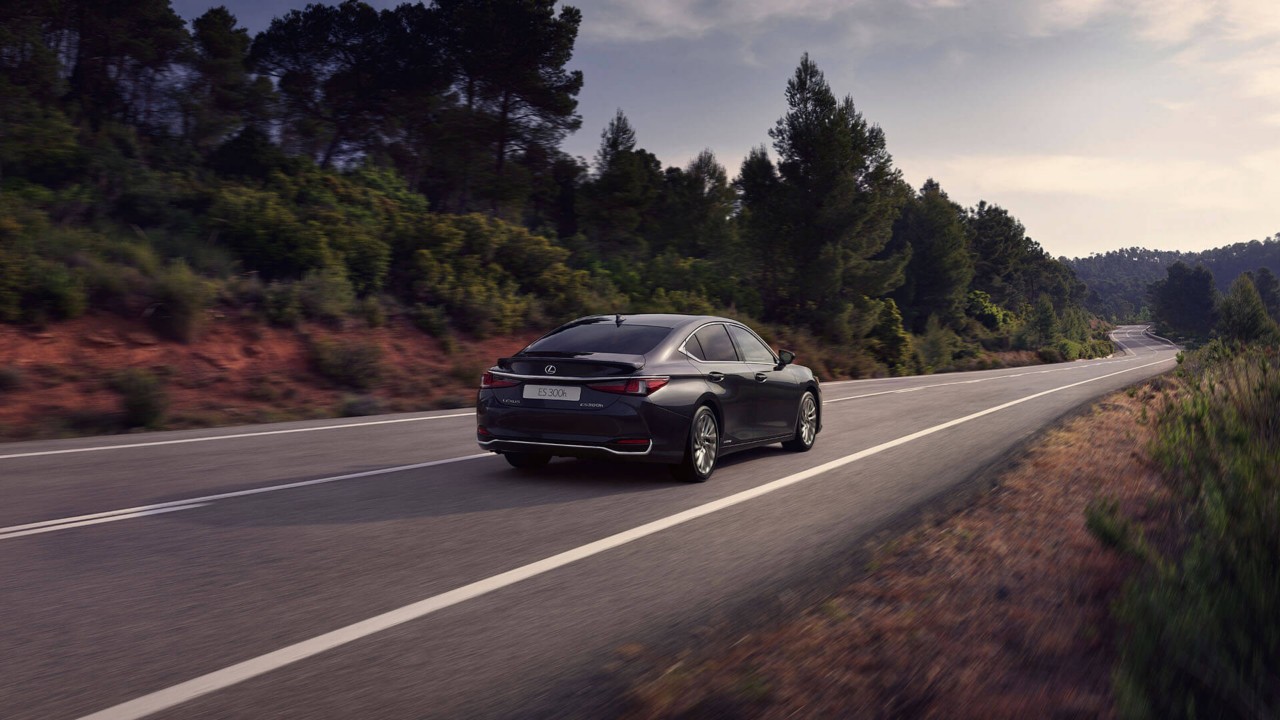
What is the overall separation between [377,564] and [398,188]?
29925 millimetres

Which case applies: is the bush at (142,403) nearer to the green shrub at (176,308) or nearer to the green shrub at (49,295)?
the green shrub at (49,295)

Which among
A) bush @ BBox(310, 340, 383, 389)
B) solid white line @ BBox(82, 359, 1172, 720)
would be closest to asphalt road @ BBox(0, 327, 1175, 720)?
solid white line @ BBox(82, 359, 1172, 720)

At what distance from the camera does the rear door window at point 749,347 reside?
31.9ft

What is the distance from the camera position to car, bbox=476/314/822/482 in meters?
7.89

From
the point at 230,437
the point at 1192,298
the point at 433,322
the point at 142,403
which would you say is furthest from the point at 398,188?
the point at 1192,298

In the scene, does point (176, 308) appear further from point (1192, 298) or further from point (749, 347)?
point (1192, 298)

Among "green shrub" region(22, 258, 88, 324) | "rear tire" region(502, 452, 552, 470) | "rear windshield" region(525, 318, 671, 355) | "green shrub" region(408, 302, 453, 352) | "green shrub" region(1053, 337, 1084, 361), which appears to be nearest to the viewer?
"rear windshield" region(525, 318, 671, 355)

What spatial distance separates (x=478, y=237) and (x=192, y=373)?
12.2 m

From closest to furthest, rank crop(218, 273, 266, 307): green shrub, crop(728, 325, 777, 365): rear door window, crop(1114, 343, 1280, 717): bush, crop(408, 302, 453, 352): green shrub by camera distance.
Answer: crop(1114, 343, 1280, 717): bush < crop(728, 325, 777, 365): rear door window < crop(218, 273, 266, 307): green shrub < crop(408, 302, 453, 352): green shrub

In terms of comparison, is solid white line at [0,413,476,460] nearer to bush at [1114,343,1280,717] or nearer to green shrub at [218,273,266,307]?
green shrub at [218,273,266,307]

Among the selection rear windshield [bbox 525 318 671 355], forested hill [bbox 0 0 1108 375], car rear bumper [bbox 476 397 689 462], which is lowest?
car rear bumper [bbox 476 397 689 462]

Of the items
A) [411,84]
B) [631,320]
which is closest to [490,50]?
[411,84]

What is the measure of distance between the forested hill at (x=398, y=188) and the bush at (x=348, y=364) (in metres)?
1.82

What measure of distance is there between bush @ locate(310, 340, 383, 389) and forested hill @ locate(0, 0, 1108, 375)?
A: 182cm
